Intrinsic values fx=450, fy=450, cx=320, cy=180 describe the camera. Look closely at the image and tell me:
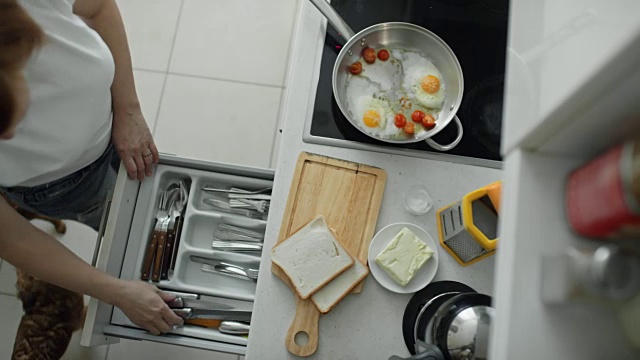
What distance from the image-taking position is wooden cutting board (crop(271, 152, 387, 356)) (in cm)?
88

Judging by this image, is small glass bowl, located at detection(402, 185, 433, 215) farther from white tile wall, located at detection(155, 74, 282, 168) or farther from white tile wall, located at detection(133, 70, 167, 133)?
white tile wall, located at detection(133, 70, 167, 133)

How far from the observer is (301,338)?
32.7 inches

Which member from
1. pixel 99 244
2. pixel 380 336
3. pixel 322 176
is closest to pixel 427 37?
pixel 322 176

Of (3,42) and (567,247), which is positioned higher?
(3,42)

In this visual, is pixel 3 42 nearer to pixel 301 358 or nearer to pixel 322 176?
pixel 322 176

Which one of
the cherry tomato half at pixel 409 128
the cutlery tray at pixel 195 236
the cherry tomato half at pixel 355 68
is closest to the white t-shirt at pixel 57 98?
the cutlery tray at pixel 195 236

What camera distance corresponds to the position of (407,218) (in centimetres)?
89

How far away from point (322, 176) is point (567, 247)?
56cm

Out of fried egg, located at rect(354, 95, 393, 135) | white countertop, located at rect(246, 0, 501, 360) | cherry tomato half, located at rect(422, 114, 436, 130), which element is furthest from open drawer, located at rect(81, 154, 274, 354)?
cherry tomato half, located at rect(422, 114, 436, 130)

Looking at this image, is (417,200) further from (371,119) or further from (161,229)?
(161,229)

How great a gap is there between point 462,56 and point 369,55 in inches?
8.4

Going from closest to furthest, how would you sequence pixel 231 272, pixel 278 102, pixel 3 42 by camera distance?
pixel 3 42, pixel 231 272, pixel 278 102

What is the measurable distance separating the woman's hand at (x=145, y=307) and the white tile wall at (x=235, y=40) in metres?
0.99

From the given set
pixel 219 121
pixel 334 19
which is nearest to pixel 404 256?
pixel 334 19
